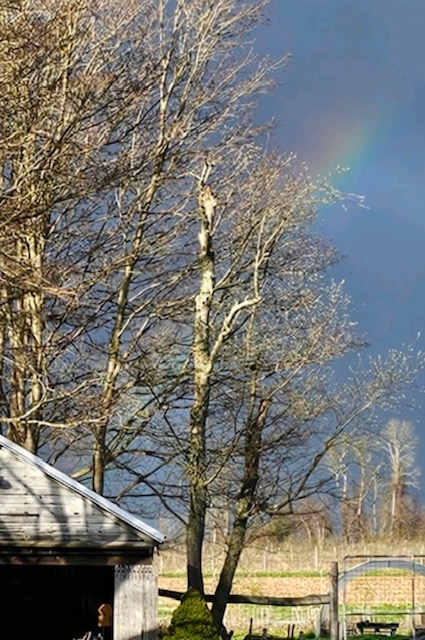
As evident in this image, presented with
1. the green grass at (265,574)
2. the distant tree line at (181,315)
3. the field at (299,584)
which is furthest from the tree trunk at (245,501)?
the green grass at (265,574)

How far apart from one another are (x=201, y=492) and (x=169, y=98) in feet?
26.3

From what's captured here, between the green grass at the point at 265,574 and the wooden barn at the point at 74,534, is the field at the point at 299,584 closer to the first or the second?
the green grass at the point at 265,574

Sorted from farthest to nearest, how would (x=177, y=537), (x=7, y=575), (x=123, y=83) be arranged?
(x=177, y=537) < (x=7, y=575) < (x=123, y=83)

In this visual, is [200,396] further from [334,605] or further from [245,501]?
[334,605]

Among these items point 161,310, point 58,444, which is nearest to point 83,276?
point 161,310

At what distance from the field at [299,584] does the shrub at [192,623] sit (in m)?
14.4

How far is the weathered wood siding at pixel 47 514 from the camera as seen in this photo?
15.5m

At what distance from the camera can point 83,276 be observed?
1878 cm

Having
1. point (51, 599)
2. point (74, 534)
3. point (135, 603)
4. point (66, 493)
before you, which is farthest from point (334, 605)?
point (66, 493)

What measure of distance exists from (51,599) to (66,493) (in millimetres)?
4531

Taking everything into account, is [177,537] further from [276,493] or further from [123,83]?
[123,83]

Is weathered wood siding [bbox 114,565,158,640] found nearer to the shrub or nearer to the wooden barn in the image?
the wooden barn

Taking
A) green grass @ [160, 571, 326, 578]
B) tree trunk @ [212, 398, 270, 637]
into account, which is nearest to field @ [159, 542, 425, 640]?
green grass @ [160, 571, 326, 578]

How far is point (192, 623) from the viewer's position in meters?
15.8
